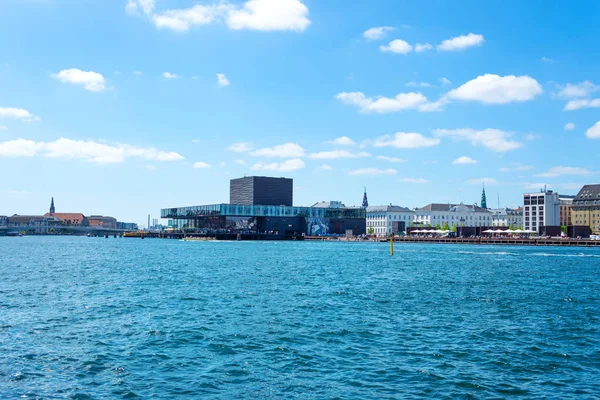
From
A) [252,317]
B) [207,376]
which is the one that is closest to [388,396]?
[207,376]

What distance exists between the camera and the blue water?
18.4 metres

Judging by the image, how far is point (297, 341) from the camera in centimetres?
2472

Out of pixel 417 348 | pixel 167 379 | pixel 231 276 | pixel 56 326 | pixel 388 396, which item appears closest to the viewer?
pixel 388 396

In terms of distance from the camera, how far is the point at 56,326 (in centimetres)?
2744

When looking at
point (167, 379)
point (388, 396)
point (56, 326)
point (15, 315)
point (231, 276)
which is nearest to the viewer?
point (388, 396)

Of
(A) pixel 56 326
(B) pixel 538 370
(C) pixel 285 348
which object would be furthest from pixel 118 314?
(B) pixel 538 370

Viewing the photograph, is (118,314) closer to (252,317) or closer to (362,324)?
(252,317)

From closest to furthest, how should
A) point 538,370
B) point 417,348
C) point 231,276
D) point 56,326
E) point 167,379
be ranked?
point 167,379 < point 538,370 < point 417,348 < point 56,326 < point 231,276

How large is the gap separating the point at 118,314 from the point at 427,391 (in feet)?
62.3

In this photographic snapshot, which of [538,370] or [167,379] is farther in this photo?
[538,370]

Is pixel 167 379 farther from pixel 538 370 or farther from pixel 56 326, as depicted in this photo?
pixel 538 370

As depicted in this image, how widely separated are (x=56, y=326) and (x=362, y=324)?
1460 cm

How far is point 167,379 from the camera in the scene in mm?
18953

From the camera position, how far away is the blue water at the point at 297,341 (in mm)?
18359
